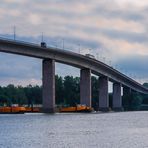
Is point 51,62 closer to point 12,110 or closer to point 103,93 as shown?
point 12,110

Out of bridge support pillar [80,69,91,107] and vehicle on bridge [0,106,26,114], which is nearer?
vehicle on bridge [0,106,26,114]

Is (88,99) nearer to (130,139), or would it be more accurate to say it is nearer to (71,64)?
(71,64)

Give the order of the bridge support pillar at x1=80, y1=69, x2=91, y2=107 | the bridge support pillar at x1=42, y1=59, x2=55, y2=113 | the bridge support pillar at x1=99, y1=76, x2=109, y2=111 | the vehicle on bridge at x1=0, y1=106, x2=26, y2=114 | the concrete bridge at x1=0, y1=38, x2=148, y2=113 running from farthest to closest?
the bridge support pillar at x1=99, y1=76, x2=109, y2=111
the bridge support pillar at x1=80, y1=69, x2=91, y2=107
the vehicle on bridge at x1=0, y1=106, x2=26, y2=114
the bridge support pillar at x1=42, y1=59, x2=55, y2=113
the concrete bridge at x1=0, y1=38, x2=148, y2=113

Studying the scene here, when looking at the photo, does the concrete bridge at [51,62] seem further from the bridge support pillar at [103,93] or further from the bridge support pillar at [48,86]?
the bridge support pillar at [103,93]

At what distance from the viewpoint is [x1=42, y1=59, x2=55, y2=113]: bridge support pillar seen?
497ft

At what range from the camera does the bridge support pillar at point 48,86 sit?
15138cm

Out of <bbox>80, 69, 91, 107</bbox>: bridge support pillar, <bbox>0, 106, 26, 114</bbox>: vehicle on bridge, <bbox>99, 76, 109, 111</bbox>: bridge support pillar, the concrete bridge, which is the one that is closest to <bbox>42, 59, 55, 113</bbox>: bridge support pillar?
the concrete bridge

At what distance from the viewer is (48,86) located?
152 metres

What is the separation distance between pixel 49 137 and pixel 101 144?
11456 mm

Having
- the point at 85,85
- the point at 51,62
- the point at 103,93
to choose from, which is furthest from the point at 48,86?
the point at 103,93

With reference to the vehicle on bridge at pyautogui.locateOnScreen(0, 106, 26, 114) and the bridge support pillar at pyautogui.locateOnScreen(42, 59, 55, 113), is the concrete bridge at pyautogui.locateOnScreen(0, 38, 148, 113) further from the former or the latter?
the vehicle on bridge at pyautogui.locateOnScreen(0, 106, 26, 114)

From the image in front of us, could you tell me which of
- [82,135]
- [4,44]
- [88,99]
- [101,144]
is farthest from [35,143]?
[88,99]

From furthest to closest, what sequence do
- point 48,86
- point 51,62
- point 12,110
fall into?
point 12,110
point 51,62
point 48,86

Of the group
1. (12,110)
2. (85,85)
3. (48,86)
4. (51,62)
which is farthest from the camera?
(85,85)
